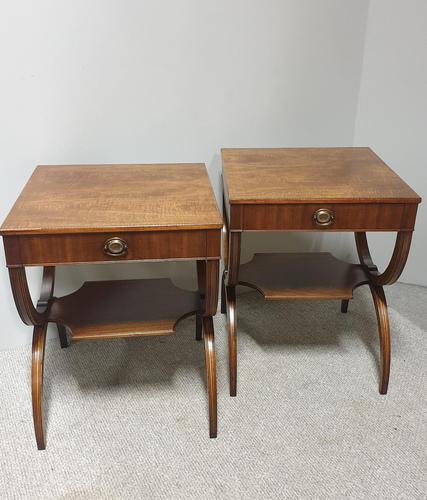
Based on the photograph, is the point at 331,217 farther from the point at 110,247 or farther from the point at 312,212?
the point at 110,247

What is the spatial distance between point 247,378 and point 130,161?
2.30ft

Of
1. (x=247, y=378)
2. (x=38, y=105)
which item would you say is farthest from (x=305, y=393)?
(x=38, y=105)

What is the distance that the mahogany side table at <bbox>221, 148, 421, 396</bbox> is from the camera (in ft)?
4.40

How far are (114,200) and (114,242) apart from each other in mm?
148

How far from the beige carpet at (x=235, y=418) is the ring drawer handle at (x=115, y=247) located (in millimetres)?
493

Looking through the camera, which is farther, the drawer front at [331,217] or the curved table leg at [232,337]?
the curved table leg at [232,337]

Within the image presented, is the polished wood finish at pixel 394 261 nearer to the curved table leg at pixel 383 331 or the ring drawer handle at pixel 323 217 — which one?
the curved table leg at pixel 383 331

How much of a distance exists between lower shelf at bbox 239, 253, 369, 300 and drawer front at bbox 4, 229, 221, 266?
329mm

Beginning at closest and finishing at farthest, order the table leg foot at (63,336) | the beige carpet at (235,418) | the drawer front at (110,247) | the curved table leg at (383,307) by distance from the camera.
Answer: the drawer front at (110,247) → the beige carpet at (235,418) → the curved table leg at (383,307) → the table leg foot at (63,336)

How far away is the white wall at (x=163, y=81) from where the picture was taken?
1473 mm

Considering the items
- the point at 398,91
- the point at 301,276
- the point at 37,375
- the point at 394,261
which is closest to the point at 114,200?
the point at 37,375

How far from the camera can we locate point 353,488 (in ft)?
4.23

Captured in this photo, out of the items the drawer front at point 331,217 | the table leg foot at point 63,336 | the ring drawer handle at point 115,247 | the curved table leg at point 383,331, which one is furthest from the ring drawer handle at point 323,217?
the table leg foot at point 63,336

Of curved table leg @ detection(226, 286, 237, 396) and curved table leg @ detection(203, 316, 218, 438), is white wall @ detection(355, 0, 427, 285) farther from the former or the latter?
curved table leg @ detection(203, 316, 218, 438)
